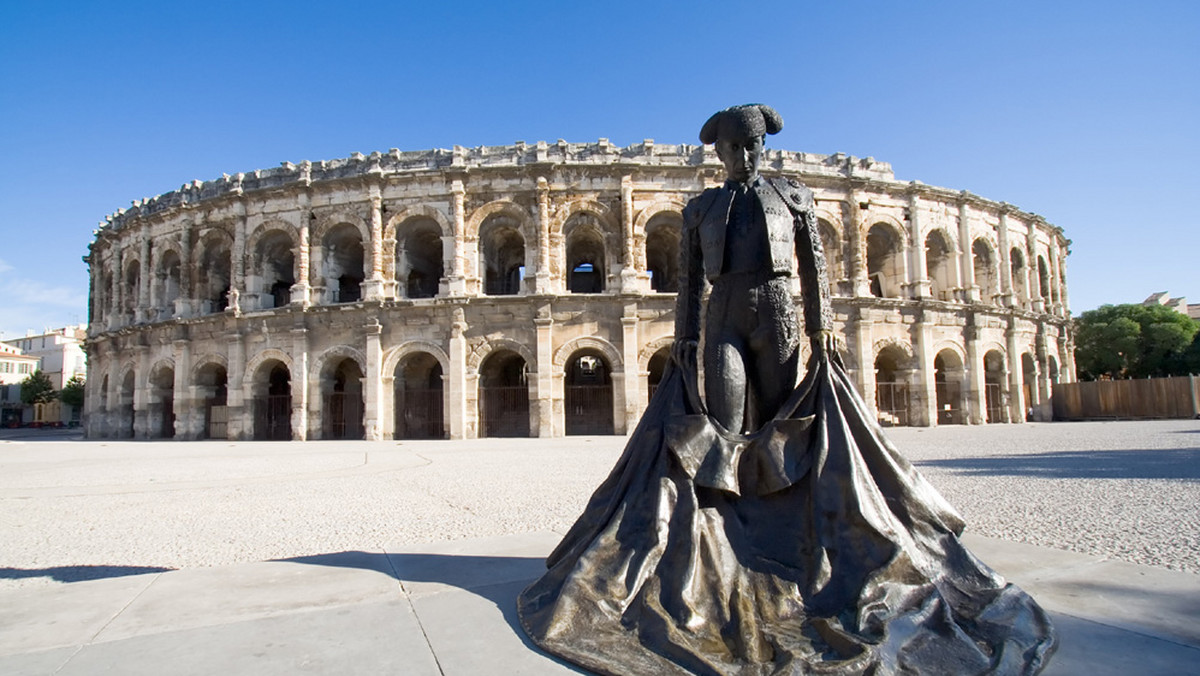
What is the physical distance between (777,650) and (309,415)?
19204 mm

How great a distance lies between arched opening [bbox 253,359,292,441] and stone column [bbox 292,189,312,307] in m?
2.47

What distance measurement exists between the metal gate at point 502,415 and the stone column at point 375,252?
4.52 meters

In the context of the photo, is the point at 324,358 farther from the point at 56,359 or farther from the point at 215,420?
the point at 56,359

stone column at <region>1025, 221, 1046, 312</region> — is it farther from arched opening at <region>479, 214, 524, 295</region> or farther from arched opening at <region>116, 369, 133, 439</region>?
arched opening at <region>116, 369, 133, 439</region>

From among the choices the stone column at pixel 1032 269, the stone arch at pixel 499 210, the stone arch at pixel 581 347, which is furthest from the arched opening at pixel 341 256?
the stone column at pixel 1032 269

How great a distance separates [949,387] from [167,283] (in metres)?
28.6

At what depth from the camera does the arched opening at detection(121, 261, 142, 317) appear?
23516 mm

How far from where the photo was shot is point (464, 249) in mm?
18500

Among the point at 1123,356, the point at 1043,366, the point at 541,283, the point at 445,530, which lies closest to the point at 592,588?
the point at 445,530

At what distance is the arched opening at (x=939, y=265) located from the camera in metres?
21.5

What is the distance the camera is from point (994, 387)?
2277cm

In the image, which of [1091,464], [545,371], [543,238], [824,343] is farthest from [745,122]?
[543,238]

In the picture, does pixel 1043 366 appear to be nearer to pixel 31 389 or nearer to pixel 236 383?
pixel 236 383

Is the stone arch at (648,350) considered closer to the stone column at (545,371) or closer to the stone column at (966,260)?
the stone column at (545,371)
